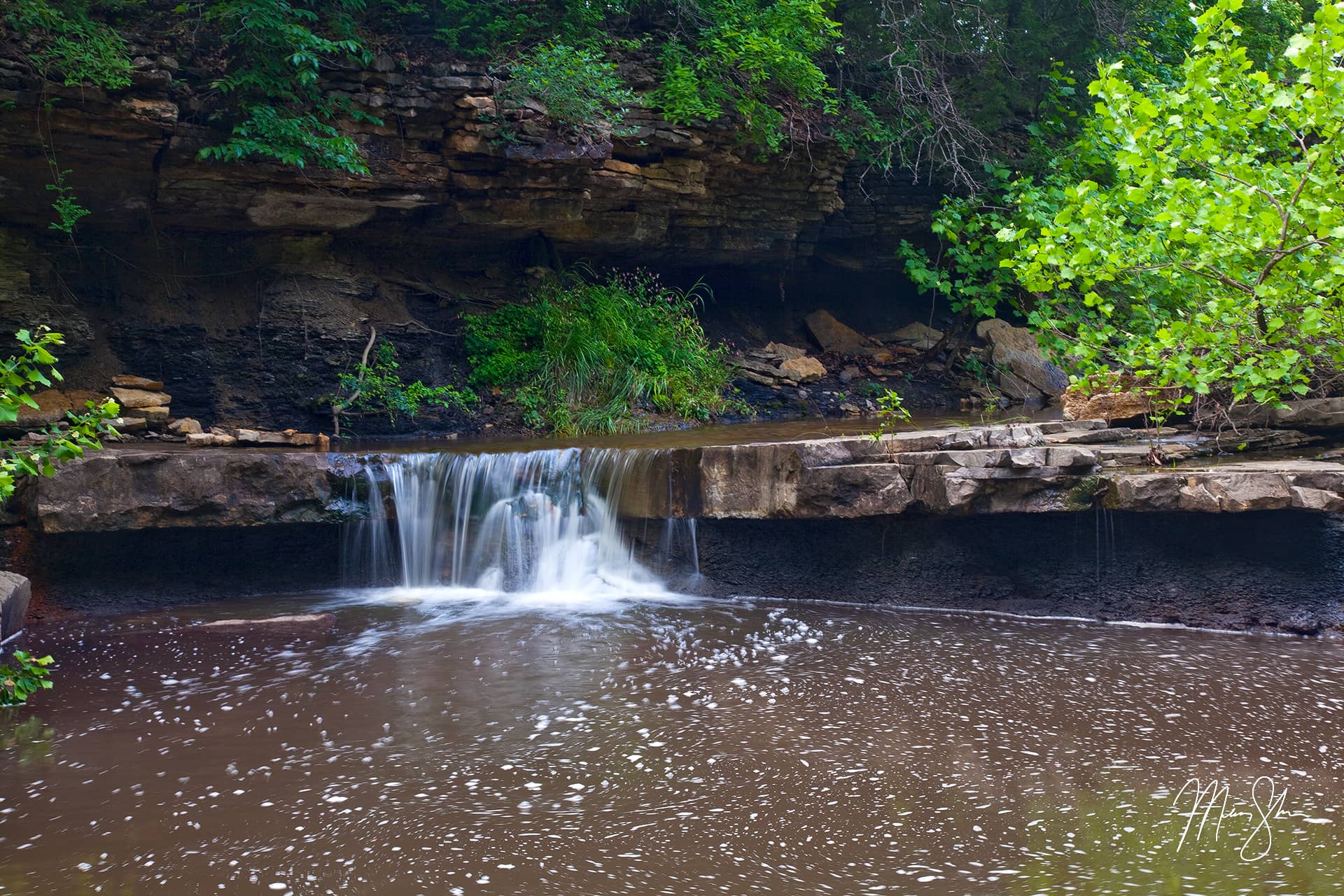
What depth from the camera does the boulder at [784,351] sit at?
477 inches

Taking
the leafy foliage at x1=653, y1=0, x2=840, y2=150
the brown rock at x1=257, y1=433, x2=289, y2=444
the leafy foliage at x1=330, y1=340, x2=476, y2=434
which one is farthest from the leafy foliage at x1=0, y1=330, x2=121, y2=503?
the leafy foliage at x1=653, y1=0, x2=840, y2=150

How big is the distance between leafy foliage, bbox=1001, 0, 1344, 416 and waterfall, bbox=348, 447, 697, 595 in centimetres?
303

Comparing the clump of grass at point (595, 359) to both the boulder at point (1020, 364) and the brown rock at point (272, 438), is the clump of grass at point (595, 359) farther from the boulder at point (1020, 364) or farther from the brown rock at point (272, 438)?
the boulder at point (1020, 364)

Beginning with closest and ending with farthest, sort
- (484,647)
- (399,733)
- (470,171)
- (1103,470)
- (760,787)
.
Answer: (760,787), (399,733), (484,647), (1103,470), (470,171)

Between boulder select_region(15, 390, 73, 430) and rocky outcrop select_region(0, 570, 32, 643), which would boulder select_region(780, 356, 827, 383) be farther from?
rocky outcrop select_region(0, 570, 32, 643)

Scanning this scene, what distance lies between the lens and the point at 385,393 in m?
9.85

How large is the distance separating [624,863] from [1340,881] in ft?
6.51

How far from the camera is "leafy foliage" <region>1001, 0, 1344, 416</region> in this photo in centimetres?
471

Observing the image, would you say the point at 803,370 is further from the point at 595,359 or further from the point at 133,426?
the point at 133,426

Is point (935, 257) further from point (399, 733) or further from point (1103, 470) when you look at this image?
point (399, 733)

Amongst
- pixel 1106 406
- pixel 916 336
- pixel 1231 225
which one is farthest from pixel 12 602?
pixel 916 336

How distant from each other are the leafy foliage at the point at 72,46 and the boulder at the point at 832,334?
8.25 m

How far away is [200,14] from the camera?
8.75m

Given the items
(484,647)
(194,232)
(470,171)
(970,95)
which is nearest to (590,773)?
(484,647)
